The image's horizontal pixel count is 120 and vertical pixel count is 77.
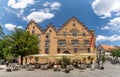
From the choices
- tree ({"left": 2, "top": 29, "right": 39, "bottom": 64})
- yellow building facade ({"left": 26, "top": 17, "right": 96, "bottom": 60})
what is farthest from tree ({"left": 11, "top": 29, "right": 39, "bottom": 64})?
yellow building facade ({"left": 26, "top": 17, "right": 96, "bottom": 60})

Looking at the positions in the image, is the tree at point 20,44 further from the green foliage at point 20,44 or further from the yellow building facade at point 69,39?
the yellow building facade at point 69,39

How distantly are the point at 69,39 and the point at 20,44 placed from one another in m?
18.6

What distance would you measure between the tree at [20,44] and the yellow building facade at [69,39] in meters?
14.3

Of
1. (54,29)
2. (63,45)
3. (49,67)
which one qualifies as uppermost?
(54,29)

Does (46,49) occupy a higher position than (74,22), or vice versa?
(74,22)

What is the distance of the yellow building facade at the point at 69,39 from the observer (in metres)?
66.8

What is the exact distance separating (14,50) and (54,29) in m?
18.3

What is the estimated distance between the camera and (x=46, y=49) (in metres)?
68.4

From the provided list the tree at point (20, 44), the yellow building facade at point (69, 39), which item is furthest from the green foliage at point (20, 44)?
the yellow building facade at point (69, 39)

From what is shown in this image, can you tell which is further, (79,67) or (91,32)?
(91,32)

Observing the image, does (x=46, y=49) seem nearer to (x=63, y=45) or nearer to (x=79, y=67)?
(x=63, y=45)

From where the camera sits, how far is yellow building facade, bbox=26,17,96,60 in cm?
6675

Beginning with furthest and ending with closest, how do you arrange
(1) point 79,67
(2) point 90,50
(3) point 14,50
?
(2) point 90,50 → (3) point 14,50 → (1) point 79,67

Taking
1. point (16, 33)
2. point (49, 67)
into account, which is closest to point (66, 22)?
point (16, 33)
